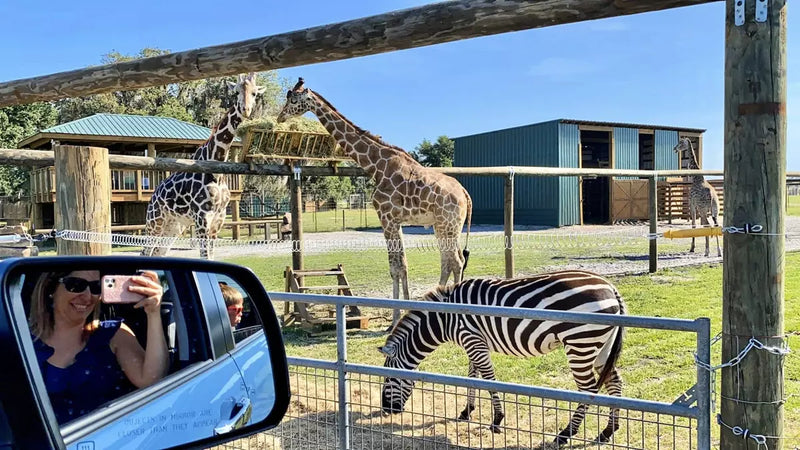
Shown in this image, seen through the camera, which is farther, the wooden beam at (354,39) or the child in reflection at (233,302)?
the wooden beam at (354,39)

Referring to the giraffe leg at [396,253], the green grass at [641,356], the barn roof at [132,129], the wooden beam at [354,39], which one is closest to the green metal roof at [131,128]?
the barn roof at [132,129]

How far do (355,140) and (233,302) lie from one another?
5689mm

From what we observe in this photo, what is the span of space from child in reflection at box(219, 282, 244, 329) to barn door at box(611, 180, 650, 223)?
27.1 metres

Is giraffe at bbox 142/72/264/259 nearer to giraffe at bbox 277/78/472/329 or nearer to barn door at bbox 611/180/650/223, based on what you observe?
giraffe at bbox 277/78/472/329

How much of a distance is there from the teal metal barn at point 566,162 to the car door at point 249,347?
24.0 meters

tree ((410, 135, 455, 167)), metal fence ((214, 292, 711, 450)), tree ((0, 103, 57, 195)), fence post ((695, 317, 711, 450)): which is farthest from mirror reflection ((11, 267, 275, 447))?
tree ((410, 135, 455, 167))

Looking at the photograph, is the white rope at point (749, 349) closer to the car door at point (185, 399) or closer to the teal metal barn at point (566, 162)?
the car door at point (185, 399)

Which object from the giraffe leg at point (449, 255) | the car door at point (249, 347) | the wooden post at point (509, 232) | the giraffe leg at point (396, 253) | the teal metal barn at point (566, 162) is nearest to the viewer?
the car door at point (249, 347)

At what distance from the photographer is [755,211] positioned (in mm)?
2430

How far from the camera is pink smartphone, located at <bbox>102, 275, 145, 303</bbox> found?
1483 millimetres

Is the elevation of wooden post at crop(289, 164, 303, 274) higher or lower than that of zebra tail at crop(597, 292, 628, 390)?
higher

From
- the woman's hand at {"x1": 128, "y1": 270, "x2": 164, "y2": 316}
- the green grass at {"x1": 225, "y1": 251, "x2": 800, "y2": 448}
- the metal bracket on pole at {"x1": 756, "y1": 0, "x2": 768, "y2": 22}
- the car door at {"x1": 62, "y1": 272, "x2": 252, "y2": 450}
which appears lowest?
the green grass at {"x1": 225, "y1": 251, "x2": 800, "y2": 448}

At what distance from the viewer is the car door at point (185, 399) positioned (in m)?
1.39

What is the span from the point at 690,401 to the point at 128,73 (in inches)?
151
